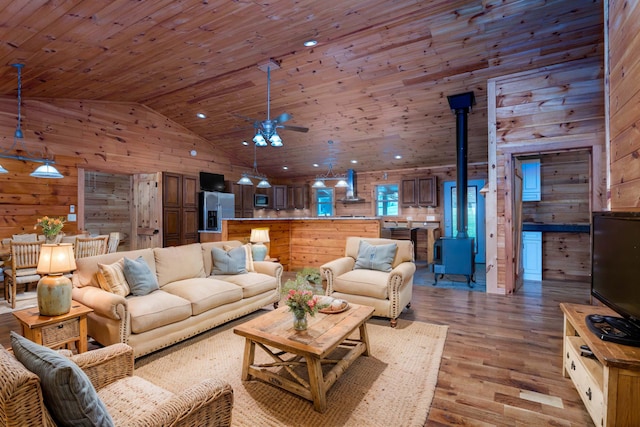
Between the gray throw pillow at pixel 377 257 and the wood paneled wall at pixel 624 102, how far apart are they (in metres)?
2.15

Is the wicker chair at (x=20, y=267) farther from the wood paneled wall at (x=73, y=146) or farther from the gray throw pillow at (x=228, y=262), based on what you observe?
the gray throw pillow at (x=228, y=262)

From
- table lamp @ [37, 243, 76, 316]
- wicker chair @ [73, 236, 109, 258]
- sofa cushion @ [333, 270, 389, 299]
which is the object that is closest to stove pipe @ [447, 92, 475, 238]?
sofa cushion @ [333, 270, 389, 299]

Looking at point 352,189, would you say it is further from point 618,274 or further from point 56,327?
point 56,327

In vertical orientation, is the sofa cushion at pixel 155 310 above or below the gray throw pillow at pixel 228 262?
below

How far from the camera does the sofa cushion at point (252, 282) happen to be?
359 centimetres

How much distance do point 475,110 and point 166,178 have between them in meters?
6.28

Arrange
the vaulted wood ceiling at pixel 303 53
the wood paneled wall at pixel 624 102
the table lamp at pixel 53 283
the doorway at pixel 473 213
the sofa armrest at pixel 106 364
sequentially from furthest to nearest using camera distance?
the doorway at pixel 473 213
the vaulted wood ceiling at pixel 303 53
the table lamp at pixel 53 283
the wood paneled wall at pixel 624 102
the sofa armrest at pixel 106 364

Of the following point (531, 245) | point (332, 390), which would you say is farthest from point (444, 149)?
point (332, 390)

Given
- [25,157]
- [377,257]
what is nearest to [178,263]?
[377,257]

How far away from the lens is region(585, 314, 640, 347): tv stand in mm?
1729

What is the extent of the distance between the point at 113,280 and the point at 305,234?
13.6ft

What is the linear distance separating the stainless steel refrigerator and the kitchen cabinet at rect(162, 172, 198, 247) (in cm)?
16

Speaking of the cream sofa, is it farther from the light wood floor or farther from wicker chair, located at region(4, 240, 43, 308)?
wicker chair, located at region(4, 240, 43, 308)

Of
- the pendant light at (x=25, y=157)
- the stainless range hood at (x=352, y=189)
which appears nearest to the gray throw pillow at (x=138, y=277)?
the pendant light at (x=25, y=157)
